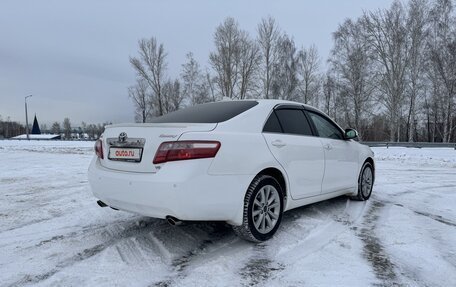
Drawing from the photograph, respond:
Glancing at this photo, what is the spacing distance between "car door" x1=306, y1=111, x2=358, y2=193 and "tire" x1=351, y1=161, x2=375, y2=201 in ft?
0.92

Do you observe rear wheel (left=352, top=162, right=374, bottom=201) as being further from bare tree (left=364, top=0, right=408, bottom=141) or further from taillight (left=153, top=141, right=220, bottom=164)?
bare tree (left=364, top=0, right=408, bottom=141)

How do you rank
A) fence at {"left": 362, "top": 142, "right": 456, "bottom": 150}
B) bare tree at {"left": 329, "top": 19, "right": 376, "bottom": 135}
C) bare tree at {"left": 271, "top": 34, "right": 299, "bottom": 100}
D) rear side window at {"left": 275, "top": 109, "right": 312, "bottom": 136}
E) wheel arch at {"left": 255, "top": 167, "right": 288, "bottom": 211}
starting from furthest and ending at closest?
bare tree at {"left": 271, "top": 34, "right": 299, "bottom": 100} < bare tree at {"left": 329, "top": 19, "right": 376, "bottom": 135} < fence at {"left": 362, "top": 142, "right": 456, "bottom": 150} < rear side window at {"left": 275, "top": 109, "right": 312, "bottom": 136} < wheel arch at {"left": 255, "top": 167, "right": 288, "bottom": 211}

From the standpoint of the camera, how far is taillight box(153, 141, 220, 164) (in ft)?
9.46

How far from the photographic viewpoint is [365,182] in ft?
18.3

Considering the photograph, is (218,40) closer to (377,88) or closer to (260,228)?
(377,88)

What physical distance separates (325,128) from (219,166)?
7.89ft

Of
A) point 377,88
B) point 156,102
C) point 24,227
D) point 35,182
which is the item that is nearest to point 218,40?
point 156,102

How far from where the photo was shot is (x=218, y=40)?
3634 centimetres

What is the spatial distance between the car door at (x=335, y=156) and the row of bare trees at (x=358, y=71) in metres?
29.0

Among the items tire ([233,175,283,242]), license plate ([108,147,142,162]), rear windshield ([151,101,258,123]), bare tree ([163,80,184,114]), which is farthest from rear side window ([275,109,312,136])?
Answer: bare tree ([163,80,184,114])

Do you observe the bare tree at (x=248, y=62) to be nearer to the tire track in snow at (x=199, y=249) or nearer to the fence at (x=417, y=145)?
the fence at (x=417, y=145)

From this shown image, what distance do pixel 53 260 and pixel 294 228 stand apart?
2.55 meters

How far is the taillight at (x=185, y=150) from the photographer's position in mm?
2883

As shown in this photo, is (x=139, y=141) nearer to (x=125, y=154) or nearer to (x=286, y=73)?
(x=125, y=154)
